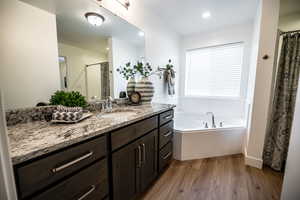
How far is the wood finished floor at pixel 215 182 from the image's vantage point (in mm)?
1361

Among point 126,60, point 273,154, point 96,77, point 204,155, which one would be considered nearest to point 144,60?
point 126,60

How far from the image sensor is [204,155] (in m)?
2.06

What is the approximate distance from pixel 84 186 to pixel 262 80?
2180 millimetres

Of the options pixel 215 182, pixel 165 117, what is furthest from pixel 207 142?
pixel 165 117

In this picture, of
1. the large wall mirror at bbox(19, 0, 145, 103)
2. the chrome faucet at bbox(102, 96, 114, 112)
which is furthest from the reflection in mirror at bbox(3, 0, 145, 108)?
the chrome faucet at bbox(102, 96, 114, 112)

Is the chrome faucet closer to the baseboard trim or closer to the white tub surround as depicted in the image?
the white tub surround

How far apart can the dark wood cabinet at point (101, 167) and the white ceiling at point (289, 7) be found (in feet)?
6.81

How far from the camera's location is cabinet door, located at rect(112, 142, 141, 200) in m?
0.94

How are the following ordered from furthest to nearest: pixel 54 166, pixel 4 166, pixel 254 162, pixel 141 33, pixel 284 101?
pixel 141 33, pixel 254 162, pixel 284 101, pixel 54 166, pixel 4 166

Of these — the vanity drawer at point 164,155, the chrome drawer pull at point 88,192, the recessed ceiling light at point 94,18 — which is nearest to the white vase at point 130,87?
the recessed ceiling light at point 94,18

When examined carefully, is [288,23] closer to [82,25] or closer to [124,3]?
[124,3]

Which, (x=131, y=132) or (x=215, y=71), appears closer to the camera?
(x=131, y=132)

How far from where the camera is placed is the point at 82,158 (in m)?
0.69

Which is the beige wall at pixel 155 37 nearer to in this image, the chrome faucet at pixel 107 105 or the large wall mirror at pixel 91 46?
the large wall mirror at pixel 91 46
